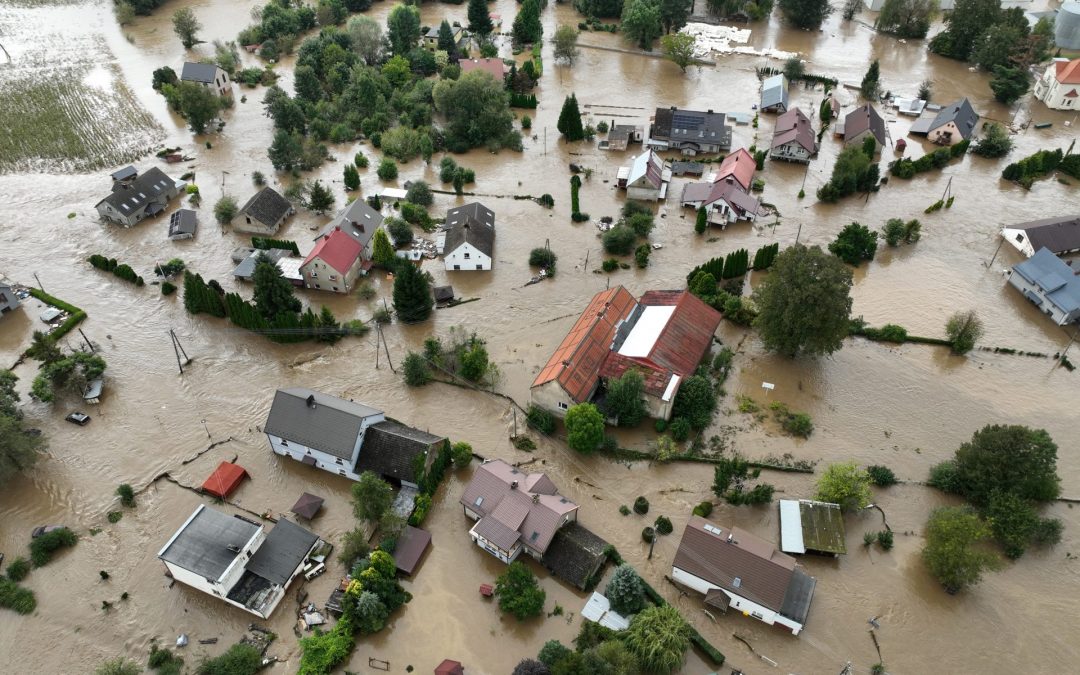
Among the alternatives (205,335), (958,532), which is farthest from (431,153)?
(958,532)

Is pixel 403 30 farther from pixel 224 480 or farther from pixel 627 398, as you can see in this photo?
pixel 224 480

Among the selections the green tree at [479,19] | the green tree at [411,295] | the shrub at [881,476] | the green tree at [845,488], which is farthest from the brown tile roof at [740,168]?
the green tree at [479,19]

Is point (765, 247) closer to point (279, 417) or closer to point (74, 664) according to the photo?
point (279, 417)

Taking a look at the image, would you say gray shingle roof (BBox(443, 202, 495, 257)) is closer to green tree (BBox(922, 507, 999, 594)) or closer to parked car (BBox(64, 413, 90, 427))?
parked car (BBox(64, 413, 90, 427))

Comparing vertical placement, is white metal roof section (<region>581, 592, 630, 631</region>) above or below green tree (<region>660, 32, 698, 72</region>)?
below

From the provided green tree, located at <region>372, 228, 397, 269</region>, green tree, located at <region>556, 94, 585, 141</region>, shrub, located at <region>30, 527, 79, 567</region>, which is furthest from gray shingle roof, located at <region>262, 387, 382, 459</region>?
green tree, located at <region>556, 94, 585, 141</region>

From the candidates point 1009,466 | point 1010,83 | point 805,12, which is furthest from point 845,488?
point 805,12

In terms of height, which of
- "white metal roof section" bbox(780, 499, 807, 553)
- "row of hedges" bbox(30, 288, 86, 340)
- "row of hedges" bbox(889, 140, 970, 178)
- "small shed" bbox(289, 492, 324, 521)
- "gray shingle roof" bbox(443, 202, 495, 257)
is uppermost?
"row of hedges" bbox(889, 140, 970, 178)

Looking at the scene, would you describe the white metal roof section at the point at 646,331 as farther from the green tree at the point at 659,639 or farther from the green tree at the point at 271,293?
the green tree at the point at 271,293
